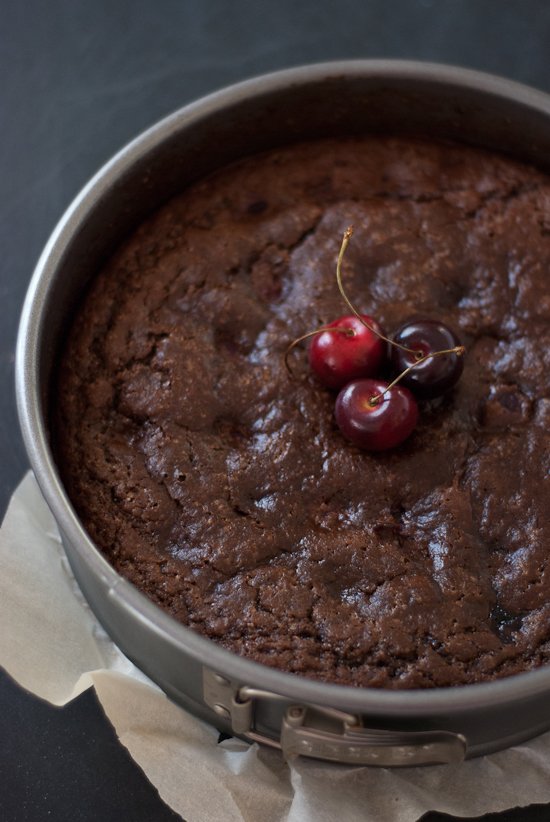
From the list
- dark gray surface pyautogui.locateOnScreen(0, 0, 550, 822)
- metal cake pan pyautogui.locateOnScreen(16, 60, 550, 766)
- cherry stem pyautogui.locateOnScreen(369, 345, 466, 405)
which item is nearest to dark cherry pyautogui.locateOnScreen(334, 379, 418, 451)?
cherry stem pyautogui.locateOnScreen(369, 345, 466, 405)

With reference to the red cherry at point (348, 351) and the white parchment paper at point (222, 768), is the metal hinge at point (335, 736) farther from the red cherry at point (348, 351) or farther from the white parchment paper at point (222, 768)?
the red cherry at point (348, 351)

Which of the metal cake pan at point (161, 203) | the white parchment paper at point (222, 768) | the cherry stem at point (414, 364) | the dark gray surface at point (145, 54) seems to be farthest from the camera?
the dark gray surface at point (145, 54)

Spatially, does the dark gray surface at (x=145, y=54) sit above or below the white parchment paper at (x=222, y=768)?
above

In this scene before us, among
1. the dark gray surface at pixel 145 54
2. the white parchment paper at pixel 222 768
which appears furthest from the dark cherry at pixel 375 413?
the dark gray surface at pixel 145 54

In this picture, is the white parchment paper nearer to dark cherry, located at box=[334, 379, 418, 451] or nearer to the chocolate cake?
the chocolate cake

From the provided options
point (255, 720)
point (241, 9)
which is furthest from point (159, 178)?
point (255, 720)

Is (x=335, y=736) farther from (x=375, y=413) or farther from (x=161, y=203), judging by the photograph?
(x=161, y=203)

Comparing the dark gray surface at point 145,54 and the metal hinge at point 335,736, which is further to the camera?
the dark gray surface at point 145,54
